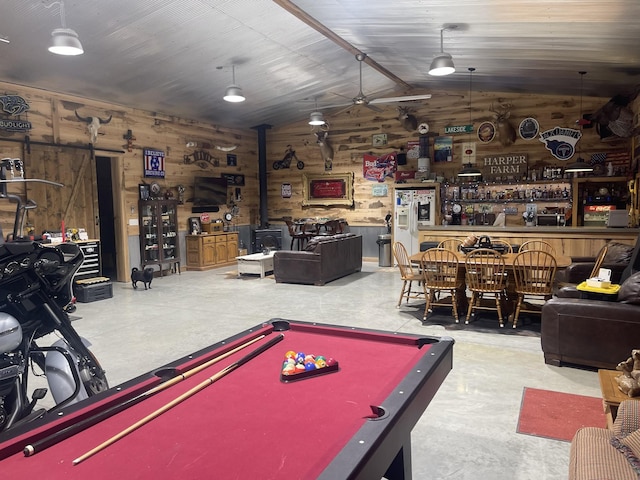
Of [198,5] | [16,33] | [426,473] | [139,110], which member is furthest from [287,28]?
[426,473]

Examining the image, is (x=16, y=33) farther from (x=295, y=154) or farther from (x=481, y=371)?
(x=295, y=154)

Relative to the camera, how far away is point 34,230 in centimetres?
731

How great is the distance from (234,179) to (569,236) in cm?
772

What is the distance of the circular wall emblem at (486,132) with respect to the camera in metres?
10.1

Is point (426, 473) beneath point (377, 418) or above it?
beneath

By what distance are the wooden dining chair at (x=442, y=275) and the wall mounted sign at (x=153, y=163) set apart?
20.0 feet

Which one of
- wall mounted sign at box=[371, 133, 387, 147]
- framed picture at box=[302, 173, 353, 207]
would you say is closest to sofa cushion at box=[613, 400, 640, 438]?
wall mounted sign at box=[371, 133, 387, 147]

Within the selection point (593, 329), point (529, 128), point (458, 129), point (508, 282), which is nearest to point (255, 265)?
point (508, 282)

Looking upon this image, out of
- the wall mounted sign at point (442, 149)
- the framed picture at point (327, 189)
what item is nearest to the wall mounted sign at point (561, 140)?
the wall mounted sign at point (442, 149)

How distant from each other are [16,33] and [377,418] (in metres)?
6.21

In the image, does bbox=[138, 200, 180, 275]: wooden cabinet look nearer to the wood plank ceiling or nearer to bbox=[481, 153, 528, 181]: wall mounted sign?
the wood plank ceiling

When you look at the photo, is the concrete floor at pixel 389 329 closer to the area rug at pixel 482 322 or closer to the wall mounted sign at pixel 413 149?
the area rug at pixel 482 322

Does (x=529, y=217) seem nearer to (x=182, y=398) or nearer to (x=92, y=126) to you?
(x=92, y=126)

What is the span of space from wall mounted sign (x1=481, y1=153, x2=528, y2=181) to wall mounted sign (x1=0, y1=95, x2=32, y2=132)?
867 centimetres
